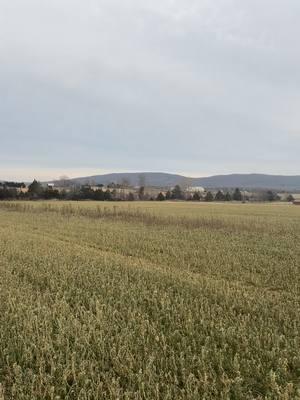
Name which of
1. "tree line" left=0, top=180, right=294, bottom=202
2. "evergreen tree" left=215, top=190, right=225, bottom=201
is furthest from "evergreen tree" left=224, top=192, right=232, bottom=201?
"tree line" left=0, top=180, right=294, bottom=202

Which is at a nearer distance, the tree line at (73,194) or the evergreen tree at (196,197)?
the tree line at (73,194)

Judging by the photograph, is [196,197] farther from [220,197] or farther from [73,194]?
[73,194]

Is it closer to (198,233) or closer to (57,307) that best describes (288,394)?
(57,307)

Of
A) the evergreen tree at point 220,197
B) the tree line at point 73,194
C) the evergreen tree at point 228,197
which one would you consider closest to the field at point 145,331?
the tree line at point 73,194

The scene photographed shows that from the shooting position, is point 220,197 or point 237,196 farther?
point 237,196

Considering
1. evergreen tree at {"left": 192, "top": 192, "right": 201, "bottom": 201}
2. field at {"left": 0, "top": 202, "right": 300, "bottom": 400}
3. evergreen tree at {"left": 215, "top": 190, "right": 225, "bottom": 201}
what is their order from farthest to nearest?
evergreen tree at {"left": 215, "top": 190, "right": 225, "bottom": 201} < evergreen tree at {"left": 192, "top": 192, "right": 201, "bottom": 201} < field at {"left": 0, "top": 202, "right": 300, "bottom": 400}

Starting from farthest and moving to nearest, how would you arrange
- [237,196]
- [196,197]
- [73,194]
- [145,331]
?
[237,196], [196,197], [73,194], [145,331]

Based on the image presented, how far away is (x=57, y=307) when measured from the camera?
30.0 feet

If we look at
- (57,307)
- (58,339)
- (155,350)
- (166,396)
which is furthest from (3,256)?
(166,396)

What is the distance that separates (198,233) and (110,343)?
20.9 m

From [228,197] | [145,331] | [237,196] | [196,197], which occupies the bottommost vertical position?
[145,331]

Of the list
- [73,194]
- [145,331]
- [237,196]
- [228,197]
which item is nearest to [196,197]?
[228,197]

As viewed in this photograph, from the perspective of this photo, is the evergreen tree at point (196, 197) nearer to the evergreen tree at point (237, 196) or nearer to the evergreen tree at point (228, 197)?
the evergreen tree at point (228, 197)

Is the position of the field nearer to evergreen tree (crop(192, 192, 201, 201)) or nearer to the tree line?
the tree line
